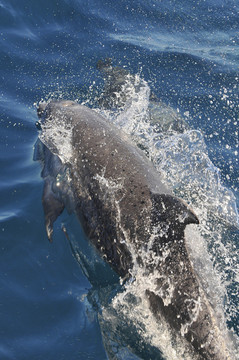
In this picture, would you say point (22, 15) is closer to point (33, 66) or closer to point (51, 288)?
point (33, 66)

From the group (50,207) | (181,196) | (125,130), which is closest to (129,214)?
(50,207)

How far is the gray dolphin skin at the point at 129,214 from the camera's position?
4980mm

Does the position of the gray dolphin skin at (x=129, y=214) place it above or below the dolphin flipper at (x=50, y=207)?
above

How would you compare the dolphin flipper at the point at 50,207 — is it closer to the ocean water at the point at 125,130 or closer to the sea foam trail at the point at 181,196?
the ocean water at the point at 125,130

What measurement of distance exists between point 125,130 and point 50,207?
8.12ft

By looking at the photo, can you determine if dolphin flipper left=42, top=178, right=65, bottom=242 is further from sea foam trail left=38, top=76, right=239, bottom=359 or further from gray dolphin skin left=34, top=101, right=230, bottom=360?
sea foam trail left=38, top=76, right=239, bottom=359

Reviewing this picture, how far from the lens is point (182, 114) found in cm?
1041

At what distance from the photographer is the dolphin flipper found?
6.71 meters

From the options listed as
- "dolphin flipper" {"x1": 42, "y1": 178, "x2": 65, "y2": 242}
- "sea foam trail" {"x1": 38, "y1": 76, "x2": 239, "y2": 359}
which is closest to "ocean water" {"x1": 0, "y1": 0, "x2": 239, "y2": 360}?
"sea foam trail" {"x1": 38, "y1": 76, "x2": 239, "y2": 359}

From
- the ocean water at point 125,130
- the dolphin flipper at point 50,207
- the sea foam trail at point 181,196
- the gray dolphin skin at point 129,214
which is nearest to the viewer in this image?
the gray dolphin skin at point 129,214

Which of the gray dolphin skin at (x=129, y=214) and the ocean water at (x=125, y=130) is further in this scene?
the ocean water at (x=125, y=130)

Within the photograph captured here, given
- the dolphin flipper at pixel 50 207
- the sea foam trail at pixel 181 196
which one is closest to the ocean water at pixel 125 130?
the sea foam trail at pixel 181 196

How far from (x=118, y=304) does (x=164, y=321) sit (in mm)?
801

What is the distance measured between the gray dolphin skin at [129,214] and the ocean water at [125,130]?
0.22 m
